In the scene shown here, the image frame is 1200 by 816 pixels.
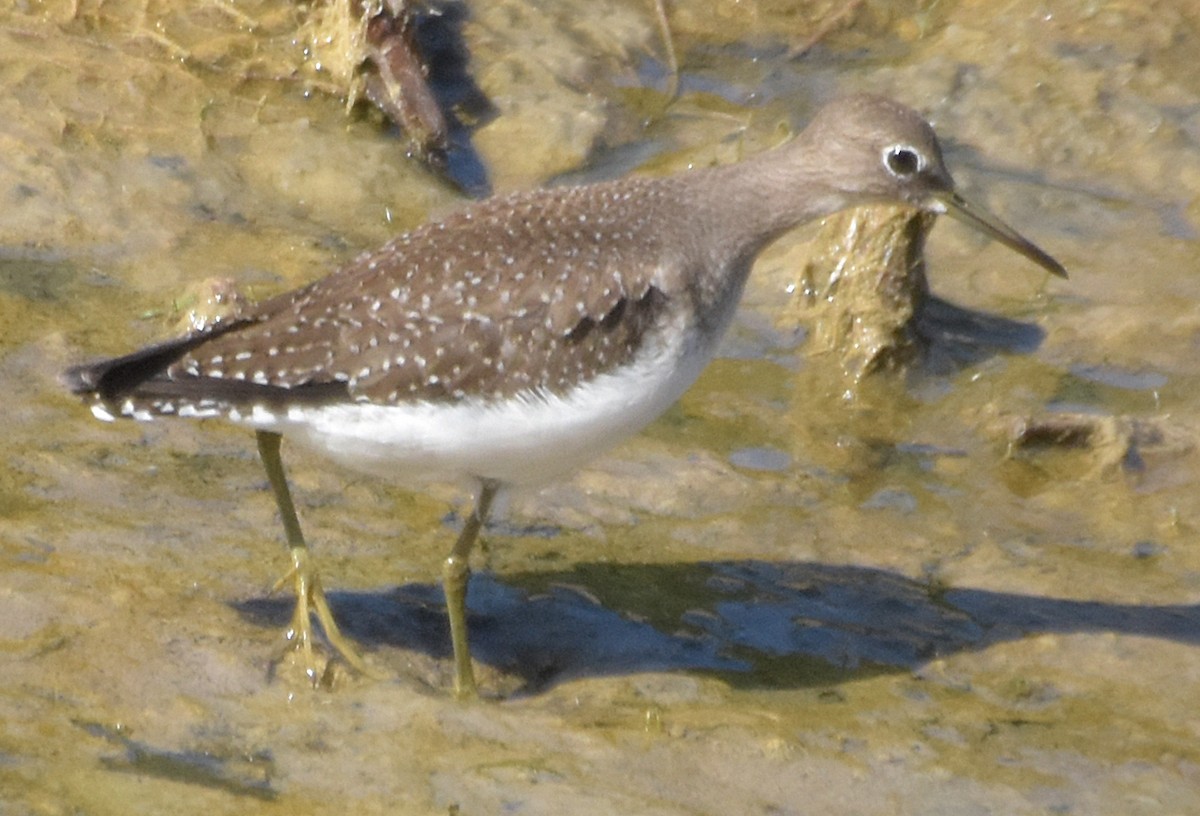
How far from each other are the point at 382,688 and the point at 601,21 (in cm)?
589

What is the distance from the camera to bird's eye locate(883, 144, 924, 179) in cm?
697

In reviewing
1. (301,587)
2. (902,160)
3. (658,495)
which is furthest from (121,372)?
(902,160)

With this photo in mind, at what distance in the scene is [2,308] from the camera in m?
8.10

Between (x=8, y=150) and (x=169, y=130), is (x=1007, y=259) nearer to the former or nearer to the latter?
(x=169, y=130)

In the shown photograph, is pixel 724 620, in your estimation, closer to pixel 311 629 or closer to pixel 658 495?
pixel 658 495

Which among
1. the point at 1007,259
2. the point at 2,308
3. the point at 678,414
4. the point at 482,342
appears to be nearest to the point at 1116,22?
the point at 1007,259

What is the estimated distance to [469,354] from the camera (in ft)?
20.3

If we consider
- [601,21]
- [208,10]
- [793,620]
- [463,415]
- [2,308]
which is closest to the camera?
[463,415]

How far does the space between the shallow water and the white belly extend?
0.85m

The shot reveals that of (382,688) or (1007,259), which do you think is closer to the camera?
(382,688)

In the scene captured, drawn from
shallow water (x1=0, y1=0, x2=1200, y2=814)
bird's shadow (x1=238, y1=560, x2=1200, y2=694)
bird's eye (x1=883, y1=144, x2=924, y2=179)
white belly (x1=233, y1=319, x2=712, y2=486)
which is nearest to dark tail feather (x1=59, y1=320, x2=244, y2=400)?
white belly (x1=233, y1=319, x2=712, y2=486)

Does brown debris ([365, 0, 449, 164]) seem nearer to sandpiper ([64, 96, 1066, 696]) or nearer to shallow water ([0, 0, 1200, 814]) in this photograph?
shallow water ([0, 0, 1200, 814])

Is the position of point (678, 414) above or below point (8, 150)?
below

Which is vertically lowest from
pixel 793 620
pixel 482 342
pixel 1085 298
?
pixel 793 620
